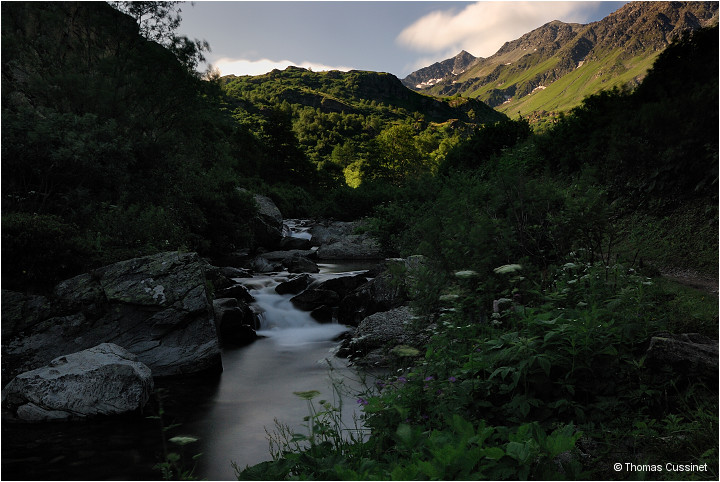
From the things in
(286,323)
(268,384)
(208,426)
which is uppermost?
(208,426)

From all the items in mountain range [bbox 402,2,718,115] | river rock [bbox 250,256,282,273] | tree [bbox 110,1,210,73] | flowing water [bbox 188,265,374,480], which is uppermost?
tree [bbox 110,1,210,73]

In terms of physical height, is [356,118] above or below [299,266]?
above

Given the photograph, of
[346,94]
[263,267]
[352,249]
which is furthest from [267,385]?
[346,94]

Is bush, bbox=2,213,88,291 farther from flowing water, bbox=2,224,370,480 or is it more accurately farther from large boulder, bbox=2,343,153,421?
flowing water, bbox=2,224,370,480

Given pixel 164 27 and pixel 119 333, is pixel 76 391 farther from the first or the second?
pixel 164 27

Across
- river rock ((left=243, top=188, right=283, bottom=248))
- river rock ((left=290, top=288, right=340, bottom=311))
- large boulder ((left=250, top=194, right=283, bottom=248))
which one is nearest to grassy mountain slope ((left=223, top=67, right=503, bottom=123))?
large boulder ((left=250, top=194, right=283, bottom=248))

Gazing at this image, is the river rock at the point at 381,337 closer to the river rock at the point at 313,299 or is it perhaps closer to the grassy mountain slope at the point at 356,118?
the river rock at the point at 313,299

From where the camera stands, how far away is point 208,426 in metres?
6.11

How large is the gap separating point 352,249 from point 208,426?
1617cm

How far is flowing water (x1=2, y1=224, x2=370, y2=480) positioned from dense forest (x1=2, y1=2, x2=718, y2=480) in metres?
0.84

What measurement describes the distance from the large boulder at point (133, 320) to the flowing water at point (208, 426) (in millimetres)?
592

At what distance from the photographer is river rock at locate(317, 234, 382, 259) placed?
21531mm

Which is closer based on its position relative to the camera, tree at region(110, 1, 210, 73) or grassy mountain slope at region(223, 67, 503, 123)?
tree at region(110, 1, 210, 73)

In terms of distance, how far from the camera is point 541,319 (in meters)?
3.89
